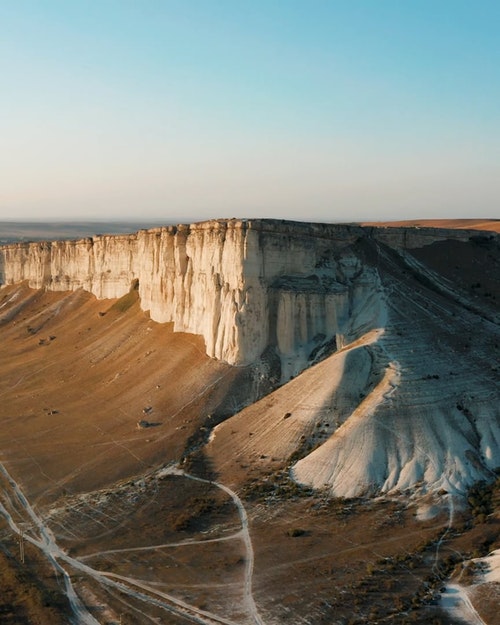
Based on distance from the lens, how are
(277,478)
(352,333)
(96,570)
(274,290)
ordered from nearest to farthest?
1. (96,570)
2. (277,478)
3. (352,333)
4. (274,290)

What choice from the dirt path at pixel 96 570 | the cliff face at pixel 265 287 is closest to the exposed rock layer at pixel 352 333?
the cliff face at pixel 265 287

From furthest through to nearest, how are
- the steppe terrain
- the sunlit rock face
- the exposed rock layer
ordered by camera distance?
the sunlit rock face → the exposed rock layer → the steppe terrain

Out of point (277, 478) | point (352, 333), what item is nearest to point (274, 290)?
point (352, 333)

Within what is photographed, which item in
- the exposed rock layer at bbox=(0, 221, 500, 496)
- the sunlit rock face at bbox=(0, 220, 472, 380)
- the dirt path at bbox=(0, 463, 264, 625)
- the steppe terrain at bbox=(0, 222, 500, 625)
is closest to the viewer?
the dirt path at bbox=(0, 463, 264, 625)

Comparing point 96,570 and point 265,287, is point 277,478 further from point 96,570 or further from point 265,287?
point 265,287

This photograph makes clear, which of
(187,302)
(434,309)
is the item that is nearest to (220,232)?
(187,302)

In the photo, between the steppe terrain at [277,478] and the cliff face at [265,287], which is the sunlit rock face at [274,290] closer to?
the cliff face at [265,287]

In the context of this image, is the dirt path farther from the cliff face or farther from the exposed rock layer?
the cliff face

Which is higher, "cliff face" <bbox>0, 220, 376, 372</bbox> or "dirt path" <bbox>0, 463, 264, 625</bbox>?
"cliff face" <bbox>0, 220, 376, 372</bbox>

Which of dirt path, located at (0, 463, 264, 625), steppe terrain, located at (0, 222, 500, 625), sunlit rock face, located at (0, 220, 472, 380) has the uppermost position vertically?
sunlit rock face, located at (0, 220, 472, 380)

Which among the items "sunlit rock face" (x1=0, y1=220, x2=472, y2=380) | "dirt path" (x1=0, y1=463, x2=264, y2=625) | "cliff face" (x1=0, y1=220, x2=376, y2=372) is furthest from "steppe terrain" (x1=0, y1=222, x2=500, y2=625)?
"cliff face" (x1=0, y1=220, x2=376, y2=372)
